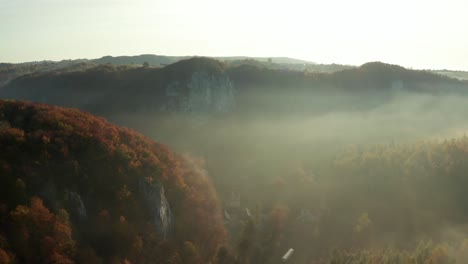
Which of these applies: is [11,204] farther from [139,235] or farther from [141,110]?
[141,110]

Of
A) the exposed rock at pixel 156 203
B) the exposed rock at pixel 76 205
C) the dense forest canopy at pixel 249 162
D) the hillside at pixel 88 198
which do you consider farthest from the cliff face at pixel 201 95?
the exposed rock at pixel 76 205

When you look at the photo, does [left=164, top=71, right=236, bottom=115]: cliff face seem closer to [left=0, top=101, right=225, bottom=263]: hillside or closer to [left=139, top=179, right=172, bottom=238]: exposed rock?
[left=0, top=101, right=225, bottom=263]: hillside

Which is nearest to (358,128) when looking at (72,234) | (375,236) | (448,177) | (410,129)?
(410,129)

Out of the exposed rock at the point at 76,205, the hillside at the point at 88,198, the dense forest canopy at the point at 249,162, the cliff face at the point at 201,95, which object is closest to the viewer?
the hillside at the point at 88,198

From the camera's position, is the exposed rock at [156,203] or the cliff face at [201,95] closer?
the exposed rock at [156,203]

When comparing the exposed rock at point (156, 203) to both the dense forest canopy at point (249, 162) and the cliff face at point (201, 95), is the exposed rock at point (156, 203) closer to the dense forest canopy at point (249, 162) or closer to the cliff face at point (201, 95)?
the dense forest canopy at point (249, 162)

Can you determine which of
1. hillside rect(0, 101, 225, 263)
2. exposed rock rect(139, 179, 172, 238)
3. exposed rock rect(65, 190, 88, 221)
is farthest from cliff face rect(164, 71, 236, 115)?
exposed rock rect(65, 190, 88, 221)

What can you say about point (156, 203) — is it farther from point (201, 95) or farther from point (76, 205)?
point (201, 95)
